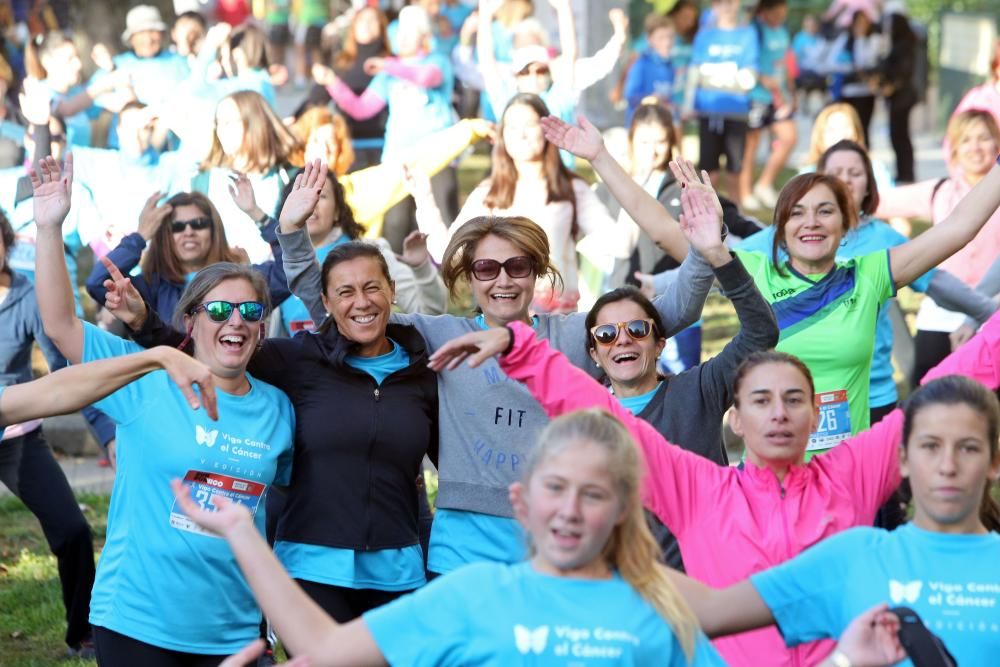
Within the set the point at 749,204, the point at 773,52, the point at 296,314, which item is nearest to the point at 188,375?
the point at 296,314

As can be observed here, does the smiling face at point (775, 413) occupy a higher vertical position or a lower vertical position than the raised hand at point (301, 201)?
lower

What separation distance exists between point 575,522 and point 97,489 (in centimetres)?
649

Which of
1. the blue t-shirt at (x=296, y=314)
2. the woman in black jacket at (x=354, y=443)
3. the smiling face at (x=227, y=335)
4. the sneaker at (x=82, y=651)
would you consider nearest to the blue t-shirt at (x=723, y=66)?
the blue t-shirt at (x=296, y=314)

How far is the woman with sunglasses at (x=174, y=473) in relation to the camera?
4918 millimetres

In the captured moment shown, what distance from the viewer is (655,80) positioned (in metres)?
16.3

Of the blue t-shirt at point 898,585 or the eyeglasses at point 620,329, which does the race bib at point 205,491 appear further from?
the blue t-shirt at point 898,585

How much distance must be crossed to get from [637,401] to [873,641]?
1982mm

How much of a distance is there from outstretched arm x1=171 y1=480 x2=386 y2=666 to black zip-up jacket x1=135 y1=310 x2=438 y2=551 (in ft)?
5.44

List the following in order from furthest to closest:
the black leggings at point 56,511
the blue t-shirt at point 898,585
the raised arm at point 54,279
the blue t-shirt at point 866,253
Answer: the blue t-shirt at point 866,253 → the black leggings at point 56,511 → the raised arm at point 54,279 → the blue t-shirt at point 898,585

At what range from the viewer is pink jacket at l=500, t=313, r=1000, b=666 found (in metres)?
4.40

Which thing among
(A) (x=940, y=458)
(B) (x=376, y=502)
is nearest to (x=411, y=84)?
(B) (x=376, y=502)

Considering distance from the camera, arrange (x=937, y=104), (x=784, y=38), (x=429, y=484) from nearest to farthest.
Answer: (x=429, y=484)
(x=784, y=38)
(x=937, y=104)

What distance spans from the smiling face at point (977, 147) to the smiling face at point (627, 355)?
4030mm

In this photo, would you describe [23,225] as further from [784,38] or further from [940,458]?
[784,38]
